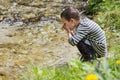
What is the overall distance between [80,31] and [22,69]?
1304mm

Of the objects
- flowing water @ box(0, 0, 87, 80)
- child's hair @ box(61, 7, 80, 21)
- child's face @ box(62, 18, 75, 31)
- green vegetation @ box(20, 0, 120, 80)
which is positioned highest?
child's hair @ box(61, 7, 80, 21)

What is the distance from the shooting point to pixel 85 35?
13.2 feet

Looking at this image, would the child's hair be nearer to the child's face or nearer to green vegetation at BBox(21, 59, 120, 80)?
the child's face

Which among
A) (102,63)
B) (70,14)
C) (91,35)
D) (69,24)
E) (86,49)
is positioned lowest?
(86,49)

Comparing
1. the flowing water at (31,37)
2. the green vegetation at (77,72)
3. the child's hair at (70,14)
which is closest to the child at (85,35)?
the child's hair at (70,14)

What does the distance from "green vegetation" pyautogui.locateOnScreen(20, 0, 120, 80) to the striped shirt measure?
6.1 inches

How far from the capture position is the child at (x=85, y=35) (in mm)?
3975

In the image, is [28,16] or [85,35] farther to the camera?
[28,16]

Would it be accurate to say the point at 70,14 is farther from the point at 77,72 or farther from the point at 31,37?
the point at 31,37

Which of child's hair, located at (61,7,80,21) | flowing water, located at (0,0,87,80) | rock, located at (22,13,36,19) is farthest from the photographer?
rock, located at (22,13,36,19)

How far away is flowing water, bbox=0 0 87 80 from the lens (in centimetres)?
514

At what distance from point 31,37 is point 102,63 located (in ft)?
14.1

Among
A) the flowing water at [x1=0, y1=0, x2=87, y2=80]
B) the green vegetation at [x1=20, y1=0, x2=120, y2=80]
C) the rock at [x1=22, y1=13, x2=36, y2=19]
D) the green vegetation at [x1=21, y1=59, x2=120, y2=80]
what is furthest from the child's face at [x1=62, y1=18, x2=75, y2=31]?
the rock at [x1=22, y1=13, x2=36, y2=19]

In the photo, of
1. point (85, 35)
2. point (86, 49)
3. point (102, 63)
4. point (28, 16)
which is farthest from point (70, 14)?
point (28, 16)
